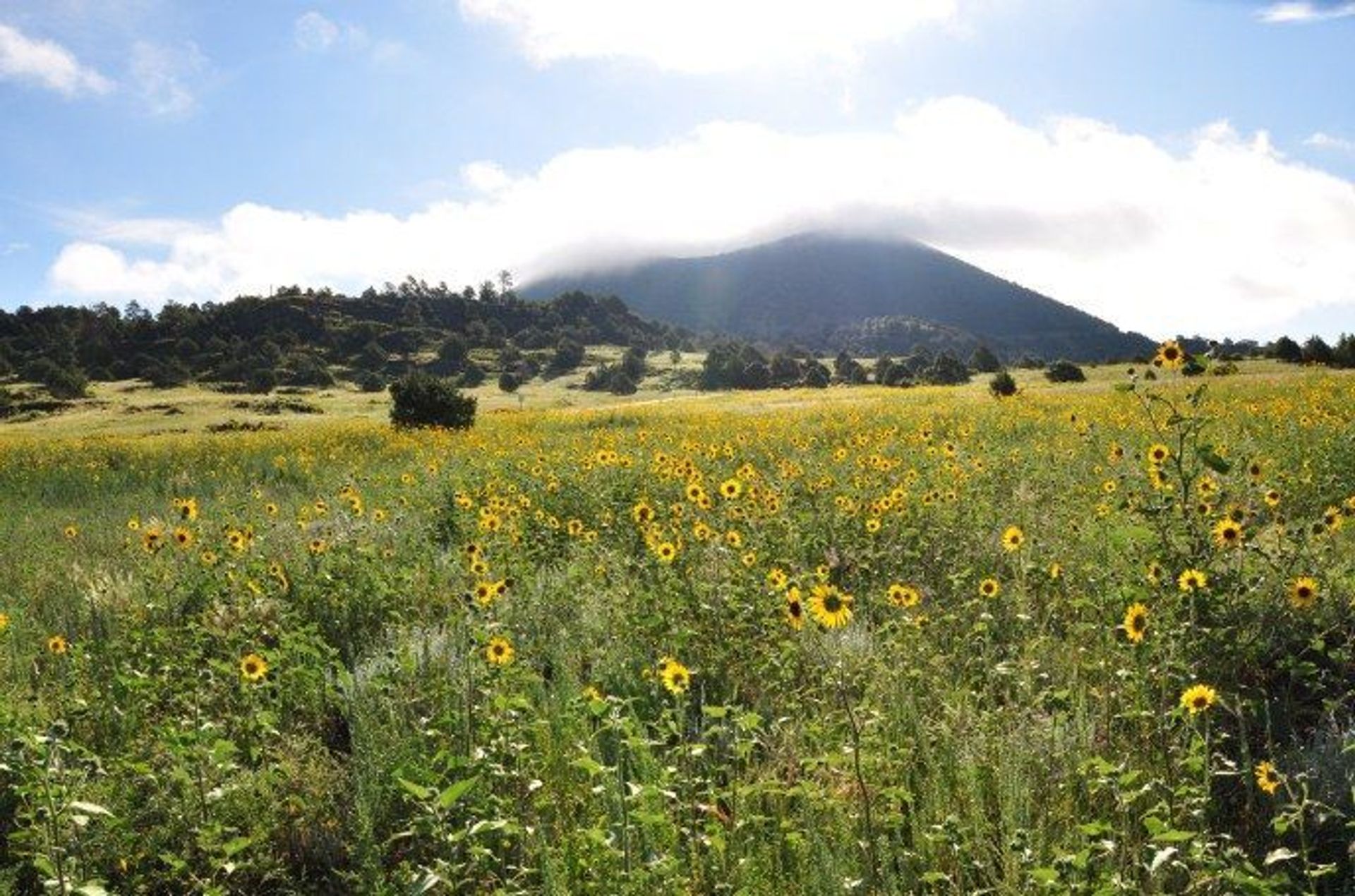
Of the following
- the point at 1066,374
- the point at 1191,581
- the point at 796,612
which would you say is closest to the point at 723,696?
the point at 796,612

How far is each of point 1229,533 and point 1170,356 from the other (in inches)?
37.3

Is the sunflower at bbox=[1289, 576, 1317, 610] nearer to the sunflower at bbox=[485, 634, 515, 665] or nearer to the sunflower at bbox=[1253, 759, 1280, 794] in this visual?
the sunflower at bbox=[1253, 759, 1280, 794]

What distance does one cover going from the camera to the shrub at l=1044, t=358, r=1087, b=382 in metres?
44.4

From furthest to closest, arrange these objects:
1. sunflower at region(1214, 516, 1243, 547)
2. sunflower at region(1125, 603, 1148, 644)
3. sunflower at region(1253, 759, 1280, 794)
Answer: sunflower at region(1214, 516, 1243, 547), sunflower at region(1125, 603, 1148, 644), sunflower at region(1253, 759, 1280, 794)

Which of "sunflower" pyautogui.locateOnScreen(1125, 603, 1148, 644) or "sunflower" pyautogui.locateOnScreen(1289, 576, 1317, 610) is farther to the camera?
"sunflower" pyautogui.locateOnScreen(1289, 576, 1317, 610)

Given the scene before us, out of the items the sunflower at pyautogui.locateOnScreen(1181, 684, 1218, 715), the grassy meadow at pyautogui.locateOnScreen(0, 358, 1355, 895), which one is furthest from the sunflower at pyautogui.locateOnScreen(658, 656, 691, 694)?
the sunflower at pyautogui.locateOnScreen(1181, 684, 1218, 715)

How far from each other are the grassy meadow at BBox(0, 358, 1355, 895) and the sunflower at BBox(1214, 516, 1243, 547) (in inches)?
0.8

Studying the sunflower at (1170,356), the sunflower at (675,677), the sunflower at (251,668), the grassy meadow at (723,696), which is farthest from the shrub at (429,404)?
the sunflower at (675,677)

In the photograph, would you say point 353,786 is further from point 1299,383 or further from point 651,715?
point 1299,383

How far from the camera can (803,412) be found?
Answer: 2452cm

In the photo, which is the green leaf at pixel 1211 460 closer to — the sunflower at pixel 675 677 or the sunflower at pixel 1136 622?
the sunflower at pixel 1136 622

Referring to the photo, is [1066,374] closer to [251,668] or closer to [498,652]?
[498,652]

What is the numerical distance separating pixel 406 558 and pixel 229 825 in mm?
3795

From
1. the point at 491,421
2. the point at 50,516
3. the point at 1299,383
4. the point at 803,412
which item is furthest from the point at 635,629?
the point at 491,421
